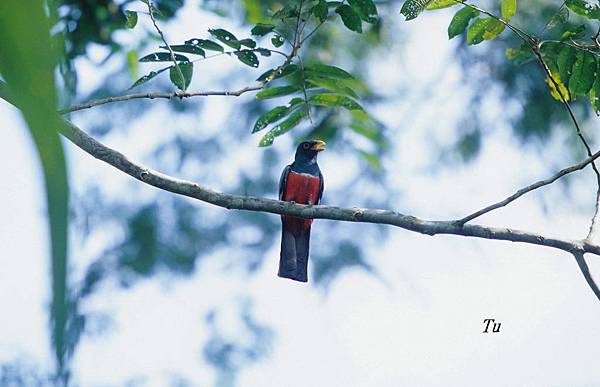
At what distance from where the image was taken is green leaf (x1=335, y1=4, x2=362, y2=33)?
7.20 feet

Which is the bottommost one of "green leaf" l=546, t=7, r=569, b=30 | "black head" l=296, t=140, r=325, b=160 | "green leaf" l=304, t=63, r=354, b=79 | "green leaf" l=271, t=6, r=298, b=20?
"green leaf" l=304, t=63, r=354, b=79

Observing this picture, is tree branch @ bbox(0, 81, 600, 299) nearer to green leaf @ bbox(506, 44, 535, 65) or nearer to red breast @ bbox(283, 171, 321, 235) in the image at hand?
green leaf @ bbox(506, 44, 535, 65)

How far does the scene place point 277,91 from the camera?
2.41m

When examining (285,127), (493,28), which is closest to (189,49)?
(285,127)

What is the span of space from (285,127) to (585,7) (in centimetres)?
95

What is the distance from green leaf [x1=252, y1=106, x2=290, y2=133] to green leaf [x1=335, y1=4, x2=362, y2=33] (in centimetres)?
38

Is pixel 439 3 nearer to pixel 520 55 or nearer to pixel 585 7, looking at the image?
pixel 585 7

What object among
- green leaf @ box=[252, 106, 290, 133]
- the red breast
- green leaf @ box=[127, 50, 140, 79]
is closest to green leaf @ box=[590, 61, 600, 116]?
green leaf @ box=[252, 106, 290, 133]

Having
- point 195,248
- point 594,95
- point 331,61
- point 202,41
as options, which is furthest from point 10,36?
point 195,248

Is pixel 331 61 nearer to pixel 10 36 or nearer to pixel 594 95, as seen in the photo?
pixel 594 95

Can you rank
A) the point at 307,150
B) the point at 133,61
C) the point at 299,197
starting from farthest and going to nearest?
the point at 307,150 → the point at 299,197 → the point at 133,61

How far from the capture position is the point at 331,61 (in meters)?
5.09

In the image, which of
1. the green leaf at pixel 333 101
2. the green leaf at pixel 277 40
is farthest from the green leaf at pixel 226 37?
the green leaf at pixel 333 101

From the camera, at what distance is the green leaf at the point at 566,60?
2.16 m
